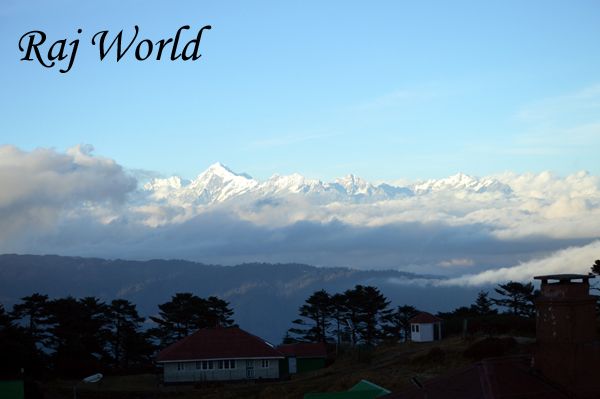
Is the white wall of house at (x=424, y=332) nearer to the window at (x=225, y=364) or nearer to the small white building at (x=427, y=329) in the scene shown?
the small white building at (x=427, y=329)

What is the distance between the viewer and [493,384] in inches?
742

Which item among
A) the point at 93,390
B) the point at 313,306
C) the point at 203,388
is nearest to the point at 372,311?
the point at 313,306

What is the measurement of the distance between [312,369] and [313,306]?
77.8ft

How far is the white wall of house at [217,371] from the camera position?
6956 centimetres

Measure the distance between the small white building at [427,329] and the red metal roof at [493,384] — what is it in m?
56.0

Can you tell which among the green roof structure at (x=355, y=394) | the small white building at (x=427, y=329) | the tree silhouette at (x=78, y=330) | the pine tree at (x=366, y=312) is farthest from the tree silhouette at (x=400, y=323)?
the green roof structure at (x=355, y=394)

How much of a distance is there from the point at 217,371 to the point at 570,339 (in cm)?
5362

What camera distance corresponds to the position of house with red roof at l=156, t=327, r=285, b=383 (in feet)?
229

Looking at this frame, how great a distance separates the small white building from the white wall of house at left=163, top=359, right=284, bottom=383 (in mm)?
13354

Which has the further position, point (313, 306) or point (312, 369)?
point (313, 306)

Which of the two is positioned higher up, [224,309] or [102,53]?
[102,53]

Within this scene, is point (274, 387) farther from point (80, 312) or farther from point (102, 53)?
point (80, 312)

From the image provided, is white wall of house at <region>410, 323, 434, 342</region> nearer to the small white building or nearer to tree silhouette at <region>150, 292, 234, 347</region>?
the small white building

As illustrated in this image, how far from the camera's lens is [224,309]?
3927 inches
